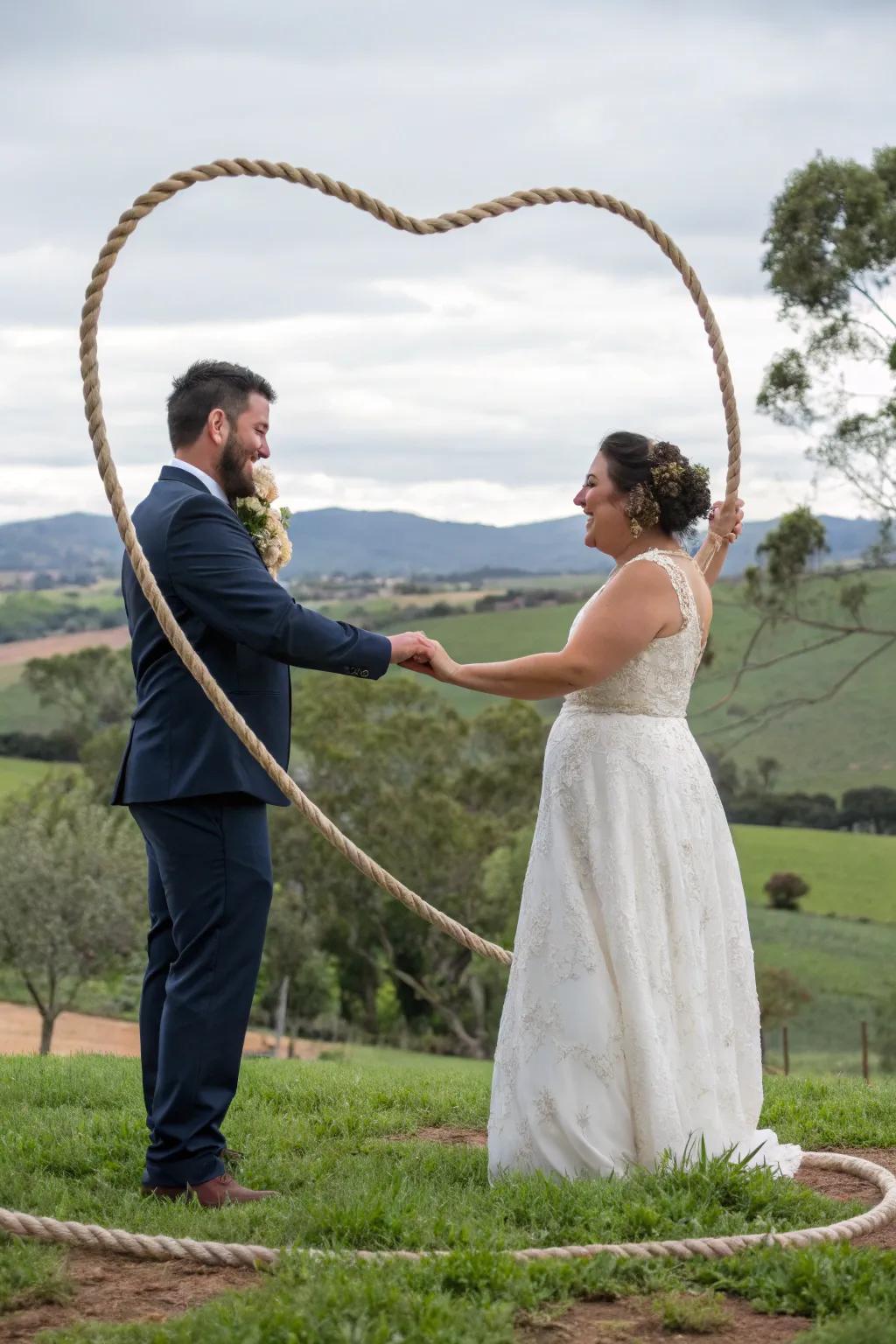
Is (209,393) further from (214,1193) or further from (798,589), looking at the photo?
(798,589)

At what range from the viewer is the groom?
5.09 metres

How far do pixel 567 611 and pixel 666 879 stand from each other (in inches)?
2575

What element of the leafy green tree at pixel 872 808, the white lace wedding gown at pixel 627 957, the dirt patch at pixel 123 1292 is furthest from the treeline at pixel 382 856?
the dirt patch at pixel 123 1292

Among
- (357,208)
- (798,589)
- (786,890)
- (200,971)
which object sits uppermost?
(798,589)

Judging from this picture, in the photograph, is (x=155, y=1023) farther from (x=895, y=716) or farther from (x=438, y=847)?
(x=895, y=716)

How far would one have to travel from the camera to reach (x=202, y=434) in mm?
5371

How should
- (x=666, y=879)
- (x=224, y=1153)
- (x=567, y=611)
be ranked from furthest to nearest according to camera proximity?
(x=567, y=611), (x=224, y=1153), (x=666, y=879)

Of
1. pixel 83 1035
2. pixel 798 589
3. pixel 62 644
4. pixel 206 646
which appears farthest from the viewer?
pixel 62 644

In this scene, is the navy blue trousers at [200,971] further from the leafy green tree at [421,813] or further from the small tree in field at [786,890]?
the small tree in field at [786,890]

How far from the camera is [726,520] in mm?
6273

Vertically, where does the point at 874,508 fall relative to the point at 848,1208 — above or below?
above

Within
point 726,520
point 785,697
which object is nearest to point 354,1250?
point 726,520

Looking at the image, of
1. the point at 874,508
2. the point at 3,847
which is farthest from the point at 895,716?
the point at 3,847

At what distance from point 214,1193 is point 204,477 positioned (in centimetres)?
245
